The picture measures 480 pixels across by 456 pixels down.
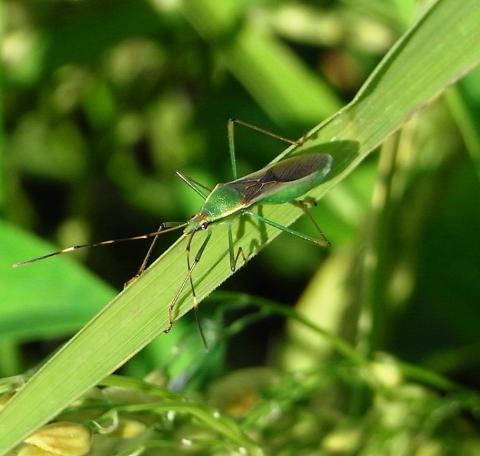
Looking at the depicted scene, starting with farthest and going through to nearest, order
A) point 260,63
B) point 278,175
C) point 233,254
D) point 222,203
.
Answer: point 260,63 → point 222,203 → point 278,175 → point 233,254

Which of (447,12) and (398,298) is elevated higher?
(398,298)

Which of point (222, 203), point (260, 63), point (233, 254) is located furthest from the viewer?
point (260, 63)

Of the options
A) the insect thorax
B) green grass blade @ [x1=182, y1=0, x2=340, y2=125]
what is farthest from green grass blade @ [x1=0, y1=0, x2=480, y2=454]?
green grass blade @ [x1=182, y1=0, x2=340, y2=125]

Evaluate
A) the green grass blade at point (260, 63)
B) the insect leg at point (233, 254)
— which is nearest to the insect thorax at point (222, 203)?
the insect leg at point (233, 254)

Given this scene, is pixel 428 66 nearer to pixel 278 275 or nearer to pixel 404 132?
pixel 404 132

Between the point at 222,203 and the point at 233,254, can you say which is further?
the point at 222,203

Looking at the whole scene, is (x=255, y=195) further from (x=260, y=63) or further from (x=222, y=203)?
(x=260, y=63)

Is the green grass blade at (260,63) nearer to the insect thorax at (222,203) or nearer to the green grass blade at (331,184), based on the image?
the insect thorax at (222,203)

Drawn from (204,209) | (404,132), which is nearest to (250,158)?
(404,132)

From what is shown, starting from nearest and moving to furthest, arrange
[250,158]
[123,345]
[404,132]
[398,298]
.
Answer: [123,345] < [404,132] < [398,298] < [250,158]

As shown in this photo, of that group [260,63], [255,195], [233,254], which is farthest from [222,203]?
[260,63]
